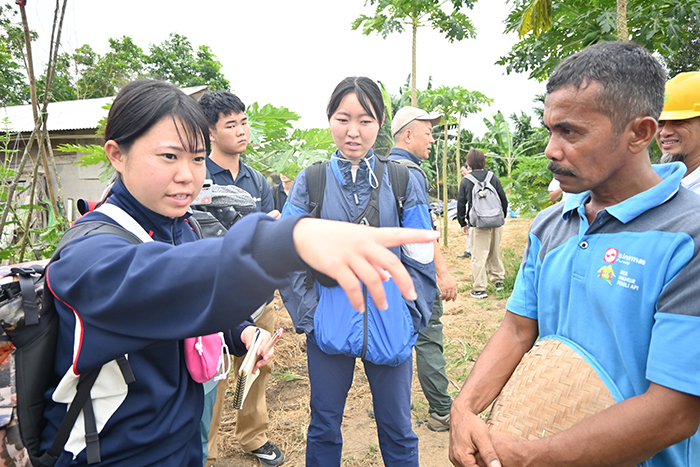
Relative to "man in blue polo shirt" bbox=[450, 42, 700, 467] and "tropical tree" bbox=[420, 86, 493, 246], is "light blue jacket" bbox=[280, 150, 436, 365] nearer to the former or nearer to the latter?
"man in blue polo shirt" bbox=[450, 42, 700, 467]

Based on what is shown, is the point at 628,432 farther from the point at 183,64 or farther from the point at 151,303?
the point at 183,64

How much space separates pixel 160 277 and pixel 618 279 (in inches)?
51.5

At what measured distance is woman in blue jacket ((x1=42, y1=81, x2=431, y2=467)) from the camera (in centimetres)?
81

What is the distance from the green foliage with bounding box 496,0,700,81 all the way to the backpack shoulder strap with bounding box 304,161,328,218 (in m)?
6.04

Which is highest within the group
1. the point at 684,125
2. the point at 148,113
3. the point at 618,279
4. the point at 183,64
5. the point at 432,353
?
the point at 183,64

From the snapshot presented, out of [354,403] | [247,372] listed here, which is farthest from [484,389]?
[354,403]

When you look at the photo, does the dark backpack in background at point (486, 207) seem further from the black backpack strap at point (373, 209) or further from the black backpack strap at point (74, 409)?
the black backpack strap at point (74, 409)

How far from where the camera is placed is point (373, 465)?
3.15 metres

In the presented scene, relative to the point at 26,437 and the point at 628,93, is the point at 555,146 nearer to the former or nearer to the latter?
the point at 628,93

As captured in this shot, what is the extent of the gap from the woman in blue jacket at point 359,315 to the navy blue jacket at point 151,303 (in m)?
0.98

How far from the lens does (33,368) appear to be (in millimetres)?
1168

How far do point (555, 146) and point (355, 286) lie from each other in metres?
1.10

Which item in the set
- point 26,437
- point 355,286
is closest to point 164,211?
point 26,437

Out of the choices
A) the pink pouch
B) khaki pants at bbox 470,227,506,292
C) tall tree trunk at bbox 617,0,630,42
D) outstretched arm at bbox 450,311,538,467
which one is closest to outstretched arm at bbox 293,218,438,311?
the pink pouch
